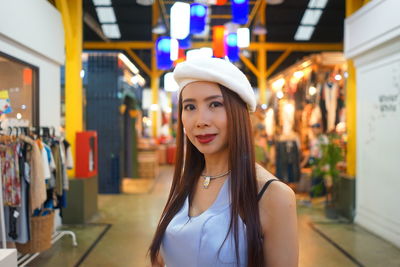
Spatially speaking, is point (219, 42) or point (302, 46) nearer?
point (219, 42)

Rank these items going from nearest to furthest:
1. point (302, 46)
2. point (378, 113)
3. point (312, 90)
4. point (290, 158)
Result: point (378, 113) → point (290, 158) → point (312, 90) → point (302, 46)

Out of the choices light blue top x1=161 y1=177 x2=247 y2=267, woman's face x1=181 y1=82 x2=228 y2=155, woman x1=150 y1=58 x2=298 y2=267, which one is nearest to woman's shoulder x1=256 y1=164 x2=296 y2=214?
woman x1=150 y1=58 x2=298 y2=267

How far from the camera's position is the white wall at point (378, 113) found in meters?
4.75

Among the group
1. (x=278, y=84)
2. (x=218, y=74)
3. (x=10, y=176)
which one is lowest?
(x=10, y=176)

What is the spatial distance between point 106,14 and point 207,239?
13527 millimetres

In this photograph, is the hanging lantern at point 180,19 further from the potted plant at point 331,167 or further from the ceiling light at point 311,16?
the ceiling light at point 311,16

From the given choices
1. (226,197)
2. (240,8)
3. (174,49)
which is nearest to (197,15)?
(240,8)

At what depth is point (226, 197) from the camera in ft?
4.47

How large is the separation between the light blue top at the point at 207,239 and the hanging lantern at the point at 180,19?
5.24m

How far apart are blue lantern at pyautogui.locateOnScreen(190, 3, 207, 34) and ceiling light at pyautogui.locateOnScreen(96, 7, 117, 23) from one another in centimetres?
797

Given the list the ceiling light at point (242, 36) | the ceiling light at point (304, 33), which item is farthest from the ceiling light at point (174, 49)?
the ceiling light at point (304, 33)

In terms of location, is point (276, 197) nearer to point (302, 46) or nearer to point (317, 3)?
point (317, 3)

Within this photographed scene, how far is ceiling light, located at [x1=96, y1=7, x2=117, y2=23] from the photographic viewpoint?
13.3 metres

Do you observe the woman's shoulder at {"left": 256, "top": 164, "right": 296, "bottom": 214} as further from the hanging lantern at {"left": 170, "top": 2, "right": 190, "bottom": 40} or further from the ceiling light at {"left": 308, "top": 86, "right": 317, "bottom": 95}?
the ceiling light at {"left": 308, "top": 86, "right": 317, "bottom": 95}
